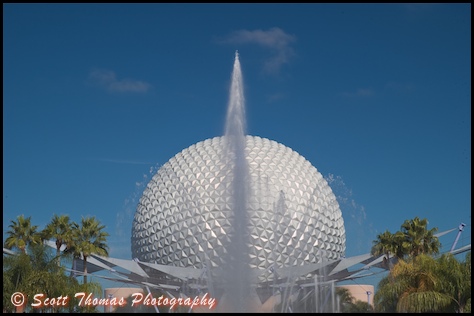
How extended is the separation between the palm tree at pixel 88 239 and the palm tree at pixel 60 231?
16.3 inches

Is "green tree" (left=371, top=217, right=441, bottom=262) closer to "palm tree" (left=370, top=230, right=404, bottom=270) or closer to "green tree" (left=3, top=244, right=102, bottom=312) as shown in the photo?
"palm tree" (left=370, top=230, right=404, bottom=270)

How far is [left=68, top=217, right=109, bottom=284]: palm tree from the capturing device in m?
35.8

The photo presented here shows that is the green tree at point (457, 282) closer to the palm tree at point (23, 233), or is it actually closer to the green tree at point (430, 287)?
A: the green tree at point (430, 287)

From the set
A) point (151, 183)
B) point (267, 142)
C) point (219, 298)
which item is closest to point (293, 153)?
point (267, 142)

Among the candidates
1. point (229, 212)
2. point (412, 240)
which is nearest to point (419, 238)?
point (412, 240)

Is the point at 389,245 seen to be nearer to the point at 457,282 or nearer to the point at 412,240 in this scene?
the point at 412,240

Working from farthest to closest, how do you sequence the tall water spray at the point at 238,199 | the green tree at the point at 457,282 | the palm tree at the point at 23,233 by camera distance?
1. the palm tree at the point at 23,233
2. the tall water spray at the point at 238,199
3. the green tree at the point at 457,282

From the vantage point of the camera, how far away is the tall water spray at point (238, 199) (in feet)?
83.6

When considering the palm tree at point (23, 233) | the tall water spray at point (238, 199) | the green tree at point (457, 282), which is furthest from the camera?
the palm tree at point (23, 233)

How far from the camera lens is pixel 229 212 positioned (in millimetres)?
38906

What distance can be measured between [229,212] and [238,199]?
960 cm

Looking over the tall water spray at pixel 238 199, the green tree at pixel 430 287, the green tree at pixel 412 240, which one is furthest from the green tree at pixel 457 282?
the green tree at pixel 412 240

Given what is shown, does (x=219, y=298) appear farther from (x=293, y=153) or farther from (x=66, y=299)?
(x=293, y=153)

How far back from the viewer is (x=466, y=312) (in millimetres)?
22031
